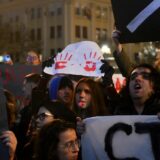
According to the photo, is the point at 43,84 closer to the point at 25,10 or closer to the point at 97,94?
the point at 97,94

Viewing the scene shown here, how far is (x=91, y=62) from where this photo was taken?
497 cm

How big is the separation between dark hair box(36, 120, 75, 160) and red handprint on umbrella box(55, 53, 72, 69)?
7.73 ft

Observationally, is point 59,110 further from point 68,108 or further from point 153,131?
point 153,131

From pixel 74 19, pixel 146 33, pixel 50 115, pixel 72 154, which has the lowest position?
pixel 72 154

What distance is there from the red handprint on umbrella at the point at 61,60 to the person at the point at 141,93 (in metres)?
1.78

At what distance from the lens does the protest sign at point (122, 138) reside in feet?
9.11

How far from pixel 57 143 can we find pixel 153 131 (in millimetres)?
508

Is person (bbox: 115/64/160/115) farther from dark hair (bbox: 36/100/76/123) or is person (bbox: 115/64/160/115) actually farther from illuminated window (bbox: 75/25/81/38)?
illuminated window (bbox: 75/25/81/38)

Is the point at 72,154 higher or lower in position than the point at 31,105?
lower

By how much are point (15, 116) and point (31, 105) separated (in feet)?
1.72

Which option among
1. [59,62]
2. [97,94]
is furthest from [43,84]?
[97,94]

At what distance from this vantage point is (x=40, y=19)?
5681cm

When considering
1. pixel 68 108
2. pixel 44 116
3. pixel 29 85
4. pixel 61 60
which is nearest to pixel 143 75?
pixel 68 108

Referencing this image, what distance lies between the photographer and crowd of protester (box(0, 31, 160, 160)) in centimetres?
269
